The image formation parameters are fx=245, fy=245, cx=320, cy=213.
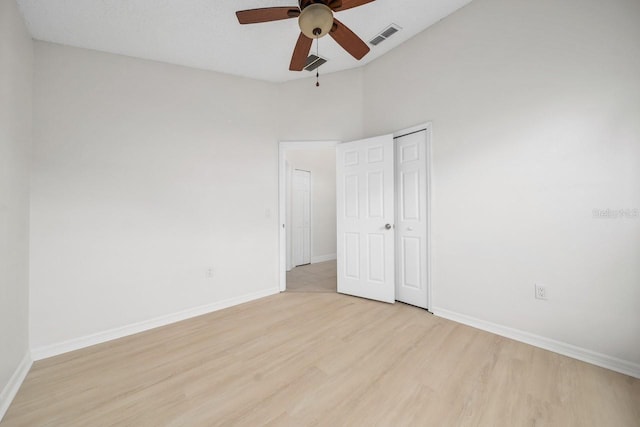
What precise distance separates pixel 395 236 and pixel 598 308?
1.72m

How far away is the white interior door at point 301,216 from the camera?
17.2 feet

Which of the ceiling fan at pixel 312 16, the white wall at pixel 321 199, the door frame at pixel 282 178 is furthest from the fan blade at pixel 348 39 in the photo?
the white wall at pixel 321 199

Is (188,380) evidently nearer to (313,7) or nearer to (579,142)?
(313,7)

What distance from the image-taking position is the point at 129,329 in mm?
2355

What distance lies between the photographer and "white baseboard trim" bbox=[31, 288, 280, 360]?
2021 mm

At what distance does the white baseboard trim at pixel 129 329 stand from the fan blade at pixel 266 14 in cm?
278

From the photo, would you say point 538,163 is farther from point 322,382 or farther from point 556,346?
point 322,382

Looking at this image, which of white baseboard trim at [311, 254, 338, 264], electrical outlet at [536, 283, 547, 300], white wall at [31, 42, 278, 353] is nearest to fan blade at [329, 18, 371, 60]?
white wall at [31, 42, 278, 353]

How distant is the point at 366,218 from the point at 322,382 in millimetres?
1973

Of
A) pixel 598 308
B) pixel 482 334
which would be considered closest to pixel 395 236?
pixel 482 334

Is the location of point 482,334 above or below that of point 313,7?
below

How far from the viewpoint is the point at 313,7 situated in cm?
160

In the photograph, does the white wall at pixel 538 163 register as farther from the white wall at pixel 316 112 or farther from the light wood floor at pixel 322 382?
the white wall at pixel 316 112

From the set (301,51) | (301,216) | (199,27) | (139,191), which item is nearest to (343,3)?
(301,51)
